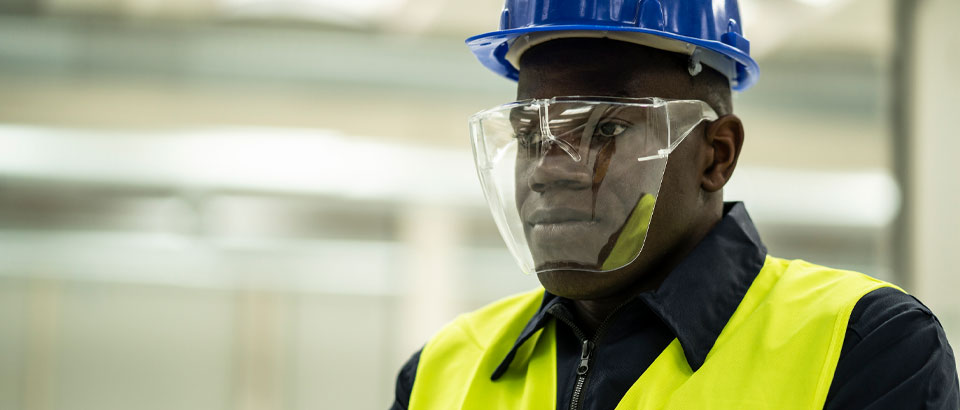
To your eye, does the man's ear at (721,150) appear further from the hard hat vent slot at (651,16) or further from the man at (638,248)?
the hard hat vent slot at (651,16)

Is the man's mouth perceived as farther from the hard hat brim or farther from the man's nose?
the hard hat brim

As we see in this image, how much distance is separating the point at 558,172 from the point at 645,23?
0.24 meters

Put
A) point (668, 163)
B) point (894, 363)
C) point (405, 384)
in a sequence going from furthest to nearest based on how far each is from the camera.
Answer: point (405, 384), point (668, 163), point (894, 363)

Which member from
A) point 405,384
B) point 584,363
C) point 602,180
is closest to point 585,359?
point 584,363

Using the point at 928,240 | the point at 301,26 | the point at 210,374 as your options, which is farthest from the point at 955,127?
the point at 210,374

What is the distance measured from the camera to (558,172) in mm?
1265

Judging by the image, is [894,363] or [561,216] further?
[561,216]

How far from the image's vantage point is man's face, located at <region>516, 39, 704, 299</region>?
1.26 metres

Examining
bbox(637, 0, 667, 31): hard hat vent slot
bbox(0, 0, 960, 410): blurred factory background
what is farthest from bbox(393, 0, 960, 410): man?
bbox(0, 0, 960, 410): blurred factory background

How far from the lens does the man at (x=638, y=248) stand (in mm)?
1112

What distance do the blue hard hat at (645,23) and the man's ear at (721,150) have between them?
0.09 metres

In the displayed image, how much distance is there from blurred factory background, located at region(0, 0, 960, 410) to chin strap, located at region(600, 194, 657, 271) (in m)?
3.34

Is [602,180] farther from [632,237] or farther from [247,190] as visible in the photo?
[247,190]

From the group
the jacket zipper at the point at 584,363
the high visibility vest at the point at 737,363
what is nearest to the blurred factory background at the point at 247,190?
the high visibility vest at the point at 737,363
